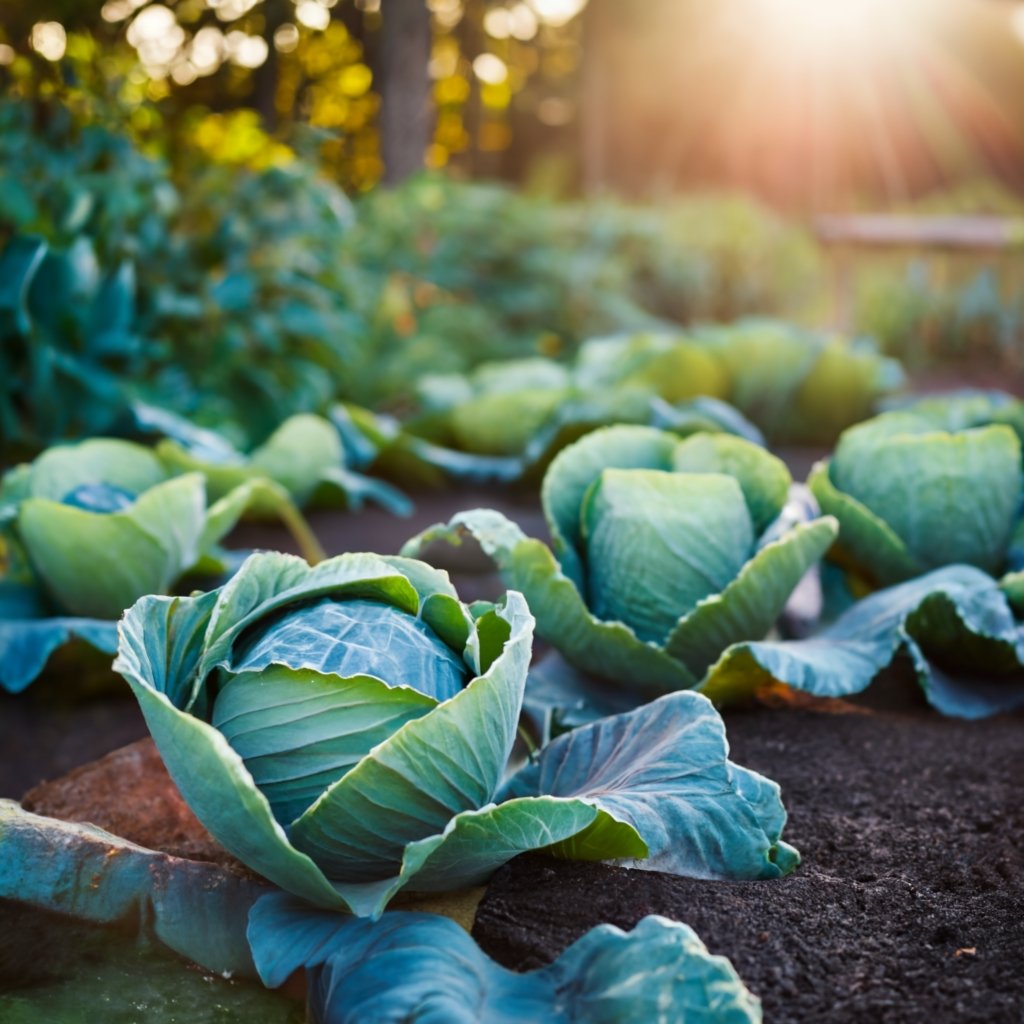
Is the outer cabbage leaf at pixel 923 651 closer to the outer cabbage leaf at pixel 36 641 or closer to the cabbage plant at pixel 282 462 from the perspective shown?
the outer cabbage leaf at pixel 36 641

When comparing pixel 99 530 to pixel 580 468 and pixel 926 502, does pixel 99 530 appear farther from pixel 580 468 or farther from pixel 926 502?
pixel 926 502

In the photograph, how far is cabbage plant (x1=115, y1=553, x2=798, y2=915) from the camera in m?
1.26

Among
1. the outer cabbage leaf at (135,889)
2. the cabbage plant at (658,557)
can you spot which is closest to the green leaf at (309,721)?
the outer cabbage leaf at (135,889)

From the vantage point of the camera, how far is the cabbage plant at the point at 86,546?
88.1 inches

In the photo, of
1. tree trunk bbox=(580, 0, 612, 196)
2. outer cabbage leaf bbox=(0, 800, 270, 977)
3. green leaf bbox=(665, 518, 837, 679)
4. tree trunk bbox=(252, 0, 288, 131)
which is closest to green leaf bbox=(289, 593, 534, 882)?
outer cabbage leaf bbox=(0, 800, 270, 977)

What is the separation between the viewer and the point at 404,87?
8.91 m

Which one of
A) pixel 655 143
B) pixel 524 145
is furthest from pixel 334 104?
pixel 655 143

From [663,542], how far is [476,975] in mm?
914

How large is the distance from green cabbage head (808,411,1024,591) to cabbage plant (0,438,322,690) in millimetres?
1204

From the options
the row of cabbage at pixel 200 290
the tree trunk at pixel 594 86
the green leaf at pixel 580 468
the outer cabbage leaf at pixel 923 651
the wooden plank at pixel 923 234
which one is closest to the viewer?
the outer cabbage leaf at pixel 923 651

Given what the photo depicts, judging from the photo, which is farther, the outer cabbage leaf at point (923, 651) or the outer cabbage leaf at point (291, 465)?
the outer cabbage leaf at point (291, 465)

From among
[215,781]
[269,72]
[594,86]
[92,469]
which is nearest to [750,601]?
[215,781]

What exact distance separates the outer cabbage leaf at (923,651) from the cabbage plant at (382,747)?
1.17ft

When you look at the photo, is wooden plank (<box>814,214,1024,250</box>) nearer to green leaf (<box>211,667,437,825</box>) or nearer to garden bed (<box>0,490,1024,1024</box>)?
garden bed (<box>0,490,1024,1024</box>)
